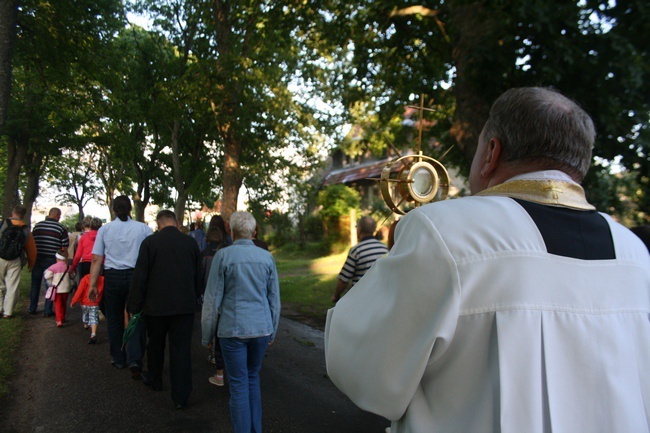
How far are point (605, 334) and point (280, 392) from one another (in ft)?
16.2

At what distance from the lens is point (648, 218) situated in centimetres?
790

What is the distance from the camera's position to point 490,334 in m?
1.19

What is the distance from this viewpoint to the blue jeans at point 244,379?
4027 millimetres

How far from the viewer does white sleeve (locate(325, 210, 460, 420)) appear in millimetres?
1160

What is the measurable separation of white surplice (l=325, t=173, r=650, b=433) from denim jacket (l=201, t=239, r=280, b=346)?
3.05 meters

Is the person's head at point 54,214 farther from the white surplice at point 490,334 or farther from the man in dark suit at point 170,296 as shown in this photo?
the white surplice at point 490,334

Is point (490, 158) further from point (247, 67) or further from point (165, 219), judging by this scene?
point (247, 67)

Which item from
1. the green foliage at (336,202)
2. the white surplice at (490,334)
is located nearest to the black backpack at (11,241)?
the white surplice at (490,334)

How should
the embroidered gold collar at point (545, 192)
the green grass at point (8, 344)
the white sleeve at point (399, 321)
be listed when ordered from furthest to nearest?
→ the green grass at point (8, 344), the embroidered gold collar at point (545, 192), the white sleeve at point (399, 321)

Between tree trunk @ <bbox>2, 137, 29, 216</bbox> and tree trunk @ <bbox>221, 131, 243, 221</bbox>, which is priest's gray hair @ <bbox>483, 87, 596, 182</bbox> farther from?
tree trunk @ <bbox>2, 137, 29, 216</bbox>

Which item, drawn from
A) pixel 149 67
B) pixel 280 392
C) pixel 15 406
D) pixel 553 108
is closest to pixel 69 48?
pixel 15 406

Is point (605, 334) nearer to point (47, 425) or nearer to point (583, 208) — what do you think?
point (583, 208)

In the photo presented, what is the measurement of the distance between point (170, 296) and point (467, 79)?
550 cm

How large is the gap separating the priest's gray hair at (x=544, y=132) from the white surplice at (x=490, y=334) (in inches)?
7.7
